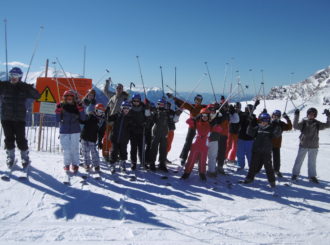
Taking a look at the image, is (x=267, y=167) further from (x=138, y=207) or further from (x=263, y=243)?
(x=138, y=207)

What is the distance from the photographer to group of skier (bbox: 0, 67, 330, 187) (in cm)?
523

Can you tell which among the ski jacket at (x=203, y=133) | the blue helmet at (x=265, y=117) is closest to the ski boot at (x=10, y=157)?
the ski jacket at (x=203, y=133)

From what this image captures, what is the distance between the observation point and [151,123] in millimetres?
6773

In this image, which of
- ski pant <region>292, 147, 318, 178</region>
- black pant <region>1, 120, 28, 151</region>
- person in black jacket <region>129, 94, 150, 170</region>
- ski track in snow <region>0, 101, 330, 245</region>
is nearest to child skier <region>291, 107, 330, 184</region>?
ski pant <region>292, 147, 318, 178</region>

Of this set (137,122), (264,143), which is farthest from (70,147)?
(264,143)

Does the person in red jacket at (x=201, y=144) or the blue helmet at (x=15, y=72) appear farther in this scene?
the person in red jacket at (x=201, y=144)

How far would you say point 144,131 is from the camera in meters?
6.36

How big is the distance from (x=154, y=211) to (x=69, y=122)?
2.65m

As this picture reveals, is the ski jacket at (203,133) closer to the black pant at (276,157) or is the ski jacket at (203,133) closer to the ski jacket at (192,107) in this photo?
the ski jacket at (192,107)

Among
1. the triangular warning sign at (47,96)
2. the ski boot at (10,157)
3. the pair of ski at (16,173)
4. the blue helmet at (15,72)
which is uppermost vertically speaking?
the blue helmet at (15,72)

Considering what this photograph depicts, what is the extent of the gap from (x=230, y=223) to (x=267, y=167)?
237 centimetres

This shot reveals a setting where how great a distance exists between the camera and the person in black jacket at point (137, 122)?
6.16m

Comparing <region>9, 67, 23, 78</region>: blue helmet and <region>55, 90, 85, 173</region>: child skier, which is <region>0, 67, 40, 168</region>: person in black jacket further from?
<region>55, 90, 85, 173</region>: child skier

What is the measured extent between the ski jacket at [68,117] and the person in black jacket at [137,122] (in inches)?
51.5
